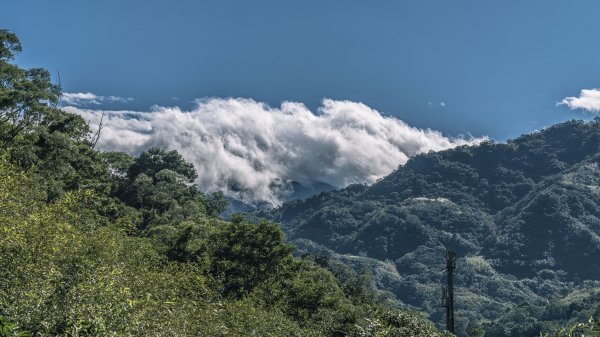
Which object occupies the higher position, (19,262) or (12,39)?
(12,39)

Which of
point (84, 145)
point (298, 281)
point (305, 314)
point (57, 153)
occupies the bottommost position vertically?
point (305, 314)

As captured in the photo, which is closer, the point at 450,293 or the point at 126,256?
the point at 126,256

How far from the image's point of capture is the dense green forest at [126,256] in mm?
11211

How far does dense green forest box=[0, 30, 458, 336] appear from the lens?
36.8 ft

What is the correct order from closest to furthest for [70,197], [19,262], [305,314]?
[19,262] → [70,197] → [305,314]

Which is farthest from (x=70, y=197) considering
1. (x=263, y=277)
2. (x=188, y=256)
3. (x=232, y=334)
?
(x=263, y=277)

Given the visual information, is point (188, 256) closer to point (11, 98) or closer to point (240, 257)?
point (240, 257)

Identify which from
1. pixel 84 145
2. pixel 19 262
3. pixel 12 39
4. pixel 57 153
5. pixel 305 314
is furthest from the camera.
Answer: pixel 84 145

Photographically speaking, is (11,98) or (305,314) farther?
(11,98)

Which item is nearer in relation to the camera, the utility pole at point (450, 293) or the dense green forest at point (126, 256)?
the dense green forest at point (126, 256)

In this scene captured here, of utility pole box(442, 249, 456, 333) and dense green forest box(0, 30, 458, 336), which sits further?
utility pole box(442, 249, 456, 333)

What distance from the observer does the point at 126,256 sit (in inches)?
1019

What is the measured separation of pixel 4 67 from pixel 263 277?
27794 mm

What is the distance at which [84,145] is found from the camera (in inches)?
2468
